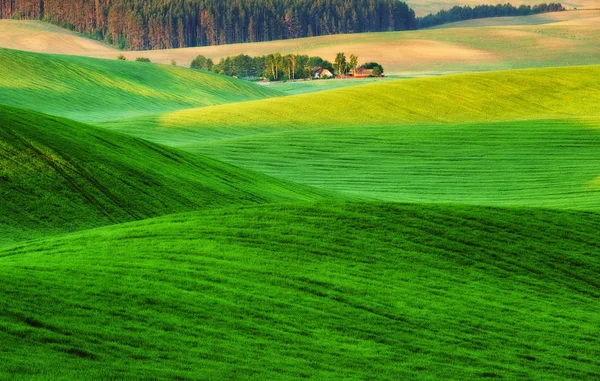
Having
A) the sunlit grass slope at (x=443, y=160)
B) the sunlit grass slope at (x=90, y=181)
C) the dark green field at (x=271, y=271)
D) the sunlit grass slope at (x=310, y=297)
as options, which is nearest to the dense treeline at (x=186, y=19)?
the sunlit grass slope at (x=443, y=160)

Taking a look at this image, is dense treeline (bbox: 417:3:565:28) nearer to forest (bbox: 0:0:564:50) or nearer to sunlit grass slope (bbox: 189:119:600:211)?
forest (bbox: 0:0:564:50)

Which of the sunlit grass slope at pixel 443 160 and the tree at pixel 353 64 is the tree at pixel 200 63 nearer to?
the tree at pixel 353 64

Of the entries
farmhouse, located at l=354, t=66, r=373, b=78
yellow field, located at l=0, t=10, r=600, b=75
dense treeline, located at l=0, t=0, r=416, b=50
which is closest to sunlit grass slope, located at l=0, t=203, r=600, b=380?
yellow field, located at l=0, t=10, r=600, b=75

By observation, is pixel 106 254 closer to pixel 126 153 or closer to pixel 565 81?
pixel 126 153

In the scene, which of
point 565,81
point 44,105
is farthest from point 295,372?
point 44,105

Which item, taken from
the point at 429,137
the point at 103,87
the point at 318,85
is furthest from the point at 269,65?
the point at 429,137

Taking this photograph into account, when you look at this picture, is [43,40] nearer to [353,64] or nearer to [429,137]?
[353,64]
